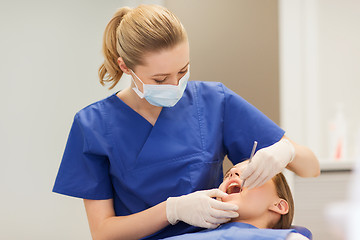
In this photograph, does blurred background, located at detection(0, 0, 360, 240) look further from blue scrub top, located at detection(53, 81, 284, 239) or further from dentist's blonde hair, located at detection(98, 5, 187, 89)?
dentist's blonde hair, located at detection(98, 5, 187, 89)

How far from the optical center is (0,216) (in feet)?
6.87

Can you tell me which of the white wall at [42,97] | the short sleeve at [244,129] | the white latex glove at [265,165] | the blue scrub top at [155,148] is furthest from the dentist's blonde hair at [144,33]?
the white wall at [42,97]

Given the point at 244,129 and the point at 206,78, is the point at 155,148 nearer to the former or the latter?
the point at 244,129

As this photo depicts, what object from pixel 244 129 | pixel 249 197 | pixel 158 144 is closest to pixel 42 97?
pixel 158 144

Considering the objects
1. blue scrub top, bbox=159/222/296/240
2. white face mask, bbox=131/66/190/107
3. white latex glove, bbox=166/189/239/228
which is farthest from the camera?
white face mask, bbox=131/66/190/107

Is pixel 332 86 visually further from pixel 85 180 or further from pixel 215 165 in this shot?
pixel 85 180

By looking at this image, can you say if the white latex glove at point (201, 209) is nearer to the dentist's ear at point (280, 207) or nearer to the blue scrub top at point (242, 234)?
the blue scrub top at point (242, 234)

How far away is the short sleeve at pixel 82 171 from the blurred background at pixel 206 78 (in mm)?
736

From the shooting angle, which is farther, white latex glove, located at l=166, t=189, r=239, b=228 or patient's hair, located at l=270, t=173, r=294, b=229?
patient's hair, located at l=270, t=173, r=294, b=229

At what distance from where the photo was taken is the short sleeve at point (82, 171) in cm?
149

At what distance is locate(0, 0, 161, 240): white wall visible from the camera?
2.12 metres

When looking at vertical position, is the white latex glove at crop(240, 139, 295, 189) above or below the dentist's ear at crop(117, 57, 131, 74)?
below

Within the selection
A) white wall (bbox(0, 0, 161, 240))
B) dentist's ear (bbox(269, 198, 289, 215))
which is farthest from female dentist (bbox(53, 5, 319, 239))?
white wall (bbox(0, 0, 161, 240))

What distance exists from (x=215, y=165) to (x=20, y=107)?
1.11 meters
